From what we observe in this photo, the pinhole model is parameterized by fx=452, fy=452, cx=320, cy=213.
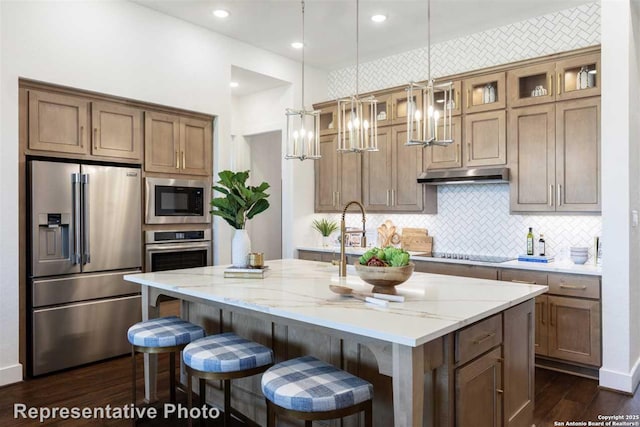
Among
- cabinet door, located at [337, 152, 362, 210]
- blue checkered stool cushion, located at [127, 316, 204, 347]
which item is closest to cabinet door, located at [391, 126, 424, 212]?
cabinet door, located at [337, 152, 362, 210]

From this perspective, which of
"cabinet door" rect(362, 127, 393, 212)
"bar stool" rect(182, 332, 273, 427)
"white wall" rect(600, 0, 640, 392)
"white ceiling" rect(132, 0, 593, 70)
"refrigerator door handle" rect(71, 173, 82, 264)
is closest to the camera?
"bar stool" rect(182, 332, 273, 427)

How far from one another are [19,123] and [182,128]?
4.74 feet

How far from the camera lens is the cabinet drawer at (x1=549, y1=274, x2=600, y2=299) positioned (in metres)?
3.46

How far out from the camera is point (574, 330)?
3.56 meters

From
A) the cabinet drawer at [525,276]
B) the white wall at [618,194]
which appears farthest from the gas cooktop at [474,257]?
the white wall at [618,194]

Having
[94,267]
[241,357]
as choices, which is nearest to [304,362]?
[241,357]

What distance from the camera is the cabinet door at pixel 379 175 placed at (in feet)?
16.5

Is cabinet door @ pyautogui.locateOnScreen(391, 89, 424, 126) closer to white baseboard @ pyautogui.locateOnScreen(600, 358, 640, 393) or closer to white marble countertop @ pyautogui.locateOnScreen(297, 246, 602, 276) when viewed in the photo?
white marble countertop @ pyautogui.locateOnScreen(297, 246, 602, 276)

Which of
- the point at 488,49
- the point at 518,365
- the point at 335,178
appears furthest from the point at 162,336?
the point at 488,49

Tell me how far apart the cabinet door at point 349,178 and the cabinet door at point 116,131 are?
2340mm

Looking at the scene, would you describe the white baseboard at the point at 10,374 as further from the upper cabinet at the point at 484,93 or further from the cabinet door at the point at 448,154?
the upper cabinet at the point at 484,93

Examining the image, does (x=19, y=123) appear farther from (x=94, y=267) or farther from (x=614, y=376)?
(x=614, y=376)

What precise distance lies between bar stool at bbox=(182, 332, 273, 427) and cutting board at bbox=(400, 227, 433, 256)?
3.14 meters

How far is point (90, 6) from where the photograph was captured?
3.78 meters
